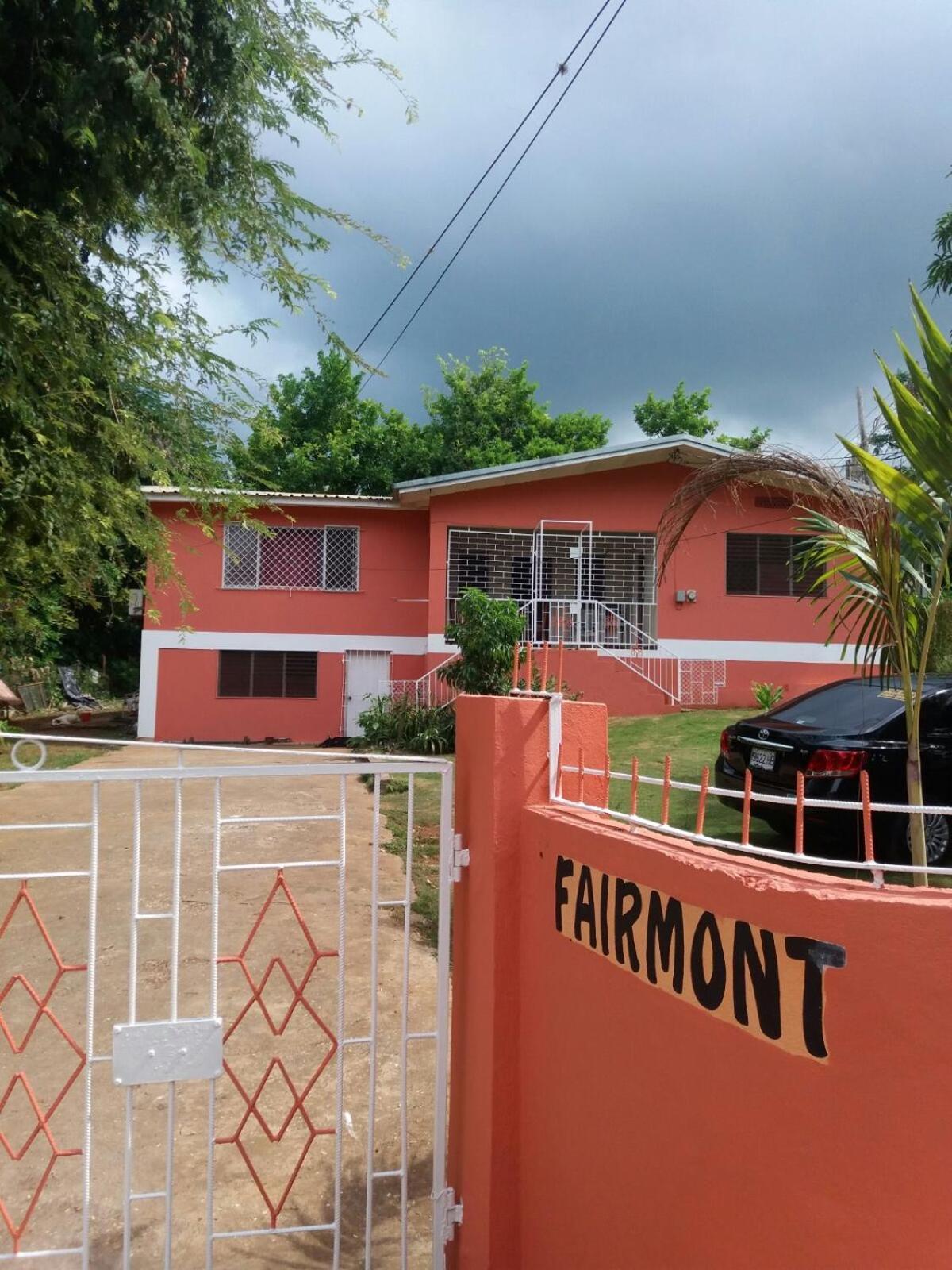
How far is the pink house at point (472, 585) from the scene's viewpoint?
1588 centimetres

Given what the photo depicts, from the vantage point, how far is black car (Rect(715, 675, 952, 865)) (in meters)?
5.40

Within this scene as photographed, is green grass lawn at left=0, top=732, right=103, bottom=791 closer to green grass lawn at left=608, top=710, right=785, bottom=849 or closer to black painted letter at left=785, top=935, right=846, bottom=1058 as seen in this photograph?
green grass lawn at left=608, top=710, right=785, bottom=849

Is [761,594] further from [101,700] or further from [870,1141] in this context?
[101,700]

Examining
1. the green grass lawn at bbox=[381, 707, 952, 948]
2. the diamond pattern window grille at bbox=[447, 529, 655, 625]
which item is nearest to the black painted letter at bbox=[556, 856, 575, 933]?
the green grass lawn at bbox=[381, 707, 952, 948]

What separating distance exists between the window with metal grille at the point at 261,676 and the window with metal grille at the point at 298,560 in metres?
1.33

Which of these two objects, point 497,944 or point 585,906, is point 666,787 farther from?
point 497,944

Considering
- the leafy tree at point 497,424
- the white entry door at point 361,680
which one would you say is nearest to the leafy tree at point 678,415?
the leafy tree at point 497,424

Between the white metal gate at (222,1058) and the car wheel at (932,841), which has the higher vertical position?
the car wheel at (932,841)

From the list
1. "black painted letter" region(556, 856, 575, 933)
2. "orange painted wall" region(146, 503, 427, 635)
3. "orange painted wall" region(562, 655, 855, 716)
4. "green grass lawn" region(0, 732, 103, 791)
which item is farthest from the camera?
"orange painted wall" region(146, 503, 427, 635)

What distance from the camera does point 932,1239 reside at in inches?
56.7

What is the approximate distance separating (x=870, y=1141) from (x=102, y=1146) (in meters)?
3.02

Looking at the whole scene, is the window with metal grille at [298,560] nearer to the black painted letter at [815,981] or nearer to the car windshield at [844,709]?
the car windshield at [844,709]

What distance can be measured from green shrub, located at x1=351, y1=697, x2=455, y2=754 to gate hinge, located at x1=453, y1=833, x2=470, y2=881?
33.4ft

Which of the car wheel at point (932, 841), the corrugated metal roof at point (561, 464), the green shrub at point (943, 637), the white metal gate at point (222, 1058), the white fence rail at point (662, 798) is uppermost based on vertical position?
the corrugated metal roof at point (561, 464)
